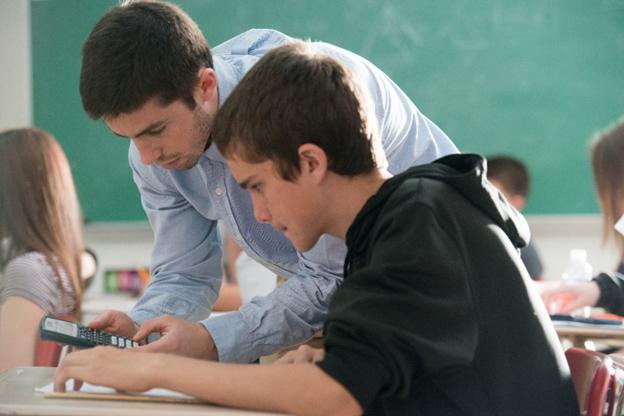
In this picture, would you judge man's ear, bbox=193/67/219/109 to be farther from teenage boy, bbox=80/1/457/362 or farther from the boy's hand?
the boy's hand

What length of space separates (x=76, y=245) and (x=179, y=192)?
949mm

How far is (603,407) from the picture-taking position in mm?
1654

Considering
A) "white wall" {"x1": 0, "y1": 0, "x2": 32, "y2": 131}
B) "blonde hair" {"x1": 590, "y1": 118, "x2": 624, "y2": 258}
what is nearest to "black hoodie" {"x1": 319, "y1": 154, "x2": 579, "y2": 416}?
"blonde hair" {"x1": 590, "y1": 118, "x2": 624, "y2": 258}

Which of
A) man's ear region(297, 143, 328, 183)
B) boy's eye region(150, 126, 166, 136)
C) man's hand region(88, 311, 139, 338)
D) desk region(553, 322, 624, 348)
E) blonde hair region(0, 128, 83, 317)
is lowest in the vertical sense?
desk region(553, 322, 624, 348)

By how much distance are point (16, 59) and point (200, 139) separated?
4349 millimetres

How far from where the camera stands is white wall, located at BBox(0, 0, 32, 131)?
5.86 meters

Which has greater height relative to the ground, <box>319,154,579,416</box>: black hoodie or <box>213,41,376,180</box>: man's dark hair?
<box>213,41,376,180</box>: man's dark hair

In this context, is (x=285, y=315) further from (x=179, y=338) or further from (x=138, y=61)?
(x=138, y=61)

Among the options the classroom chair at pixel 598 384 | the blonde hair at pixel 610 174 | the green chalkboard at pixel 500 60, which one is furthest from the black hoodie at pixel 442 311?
the green chalkboard at pixel 500 60

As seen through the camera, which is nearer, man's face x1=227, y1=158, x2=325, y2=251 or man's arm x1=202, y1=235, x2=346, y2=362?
man's face x1=227, y1=158, x2=325, y2=251

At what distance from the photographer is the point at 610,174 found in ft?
11.7

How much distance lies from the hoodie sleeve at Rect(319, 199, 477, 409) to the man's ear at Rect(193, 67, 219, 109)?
25.1 inches

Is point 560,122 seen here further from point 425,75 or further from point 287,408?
point 287,408

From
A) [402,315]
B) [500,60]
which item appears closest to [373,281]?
[402,315]
